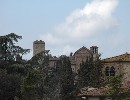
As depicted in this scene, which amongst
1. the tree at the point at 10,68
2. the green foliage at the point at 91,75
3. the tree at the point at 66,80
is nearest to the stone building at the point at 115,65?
the green foliage at the point at 91,75

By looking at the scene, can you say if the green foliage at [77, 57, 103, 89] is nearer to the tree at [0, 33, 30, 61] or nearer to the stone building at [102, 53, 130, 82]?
the stone building at [102, 53, 130, 82]

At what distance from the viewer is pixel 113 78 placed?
3144 cm

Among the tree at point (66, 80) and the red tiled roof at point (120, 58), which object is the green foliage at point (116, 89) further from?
the red tiled roof at point (120, 58)

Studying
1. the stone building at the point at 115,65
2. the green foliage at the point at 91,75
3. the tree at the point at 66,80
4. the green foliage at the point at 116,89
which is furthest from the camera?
the stone building at the point at 115,65

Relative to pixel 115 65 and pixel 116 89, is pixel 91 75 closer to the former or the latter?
pixel 115 65

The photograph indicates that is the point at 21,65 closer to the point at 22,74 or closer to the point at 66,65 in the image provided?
the point at 22,74

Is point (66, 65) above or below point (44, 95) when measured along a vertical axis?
above

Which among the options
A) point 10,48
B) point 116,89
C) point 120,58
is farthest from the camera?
point 120,58

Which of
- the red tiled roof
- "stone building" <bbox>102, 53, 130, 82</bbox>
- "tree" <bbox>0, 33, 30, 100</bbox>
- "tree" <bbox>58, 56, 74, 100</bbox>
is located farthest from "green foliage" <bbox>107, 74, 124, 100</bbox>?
the red tiled roof

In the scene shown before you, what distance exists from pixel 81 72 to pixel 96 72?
792cm

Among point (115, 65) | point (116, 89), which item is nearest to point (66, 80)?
point (115, 65)

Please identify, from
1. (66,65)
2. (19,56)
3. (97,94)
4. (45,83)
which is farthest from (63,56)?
(97,94)

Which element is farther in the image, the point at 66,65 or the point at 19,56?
the point at 66,65

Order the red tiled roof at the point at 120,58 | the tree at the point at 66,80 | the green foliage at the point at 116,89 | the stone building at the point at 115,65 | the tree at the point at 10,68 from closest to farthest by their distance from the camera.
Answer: the green foliage at the point at 116,89 < the tree at the point at 10,68 < the tree at the point at 66,80 < the stone building at the point at 115,65 < the red tiled roof at the point at 120,58
